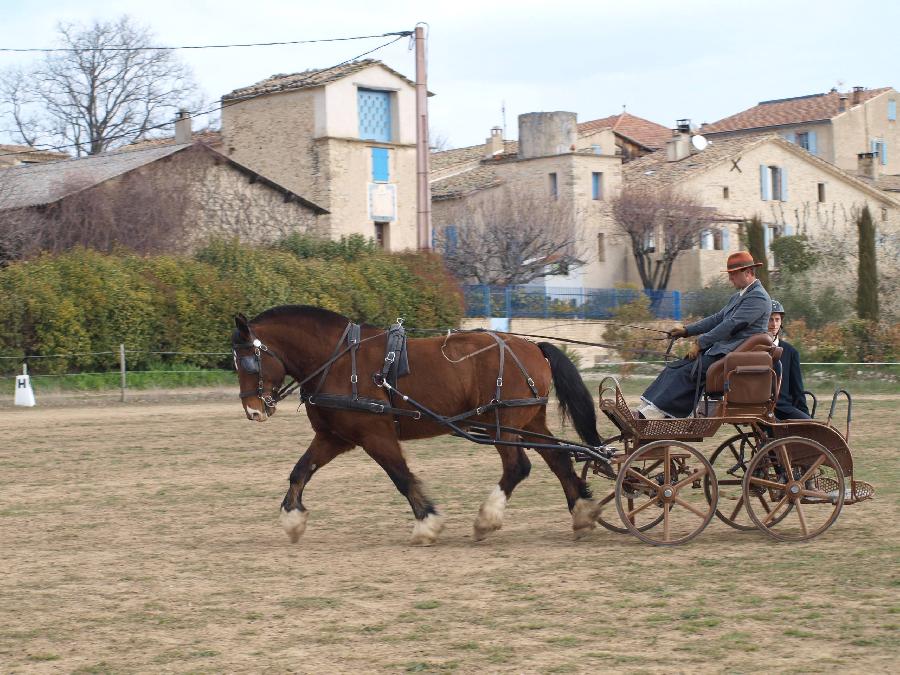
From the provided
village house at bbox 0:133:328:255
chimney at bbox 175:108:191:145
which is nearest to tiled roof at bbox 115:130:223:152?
chimney at bbox 175:108:191:145

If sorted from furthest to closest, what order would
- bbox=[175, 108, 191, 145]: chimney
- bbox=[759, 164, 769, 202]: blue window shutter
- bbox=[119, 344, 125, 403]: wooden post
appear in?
bbox=[759, 164, 769, 202]: blue window shutter → bbox=[175, 108, 191, 145]: chimney → bbox=[119, 344, 125, 403]: wooden post

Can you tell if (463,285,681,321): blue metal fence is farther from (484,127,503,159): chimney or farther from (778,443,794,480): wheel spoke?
(778,443,794,480): wheel spoke

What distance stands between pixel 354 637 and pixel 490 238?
40628 millimetres

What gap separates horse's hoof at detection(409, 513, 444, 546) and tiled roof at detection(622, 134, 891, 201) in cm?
4262

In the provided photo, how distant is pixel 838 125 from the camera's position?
6638 cm

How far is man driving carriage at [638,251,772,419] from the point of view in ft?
30.2

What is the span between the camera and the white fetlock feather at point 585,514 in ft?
31.3

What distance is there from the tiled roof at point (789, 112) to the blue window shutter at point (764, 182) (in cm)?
1441

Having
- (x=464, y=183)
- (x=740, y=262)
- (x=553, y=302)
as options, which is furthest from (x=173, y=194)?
(x=740, y=262)

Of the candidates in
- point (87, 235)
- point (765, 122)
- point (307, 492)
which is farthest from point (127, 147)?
point (307, 492)

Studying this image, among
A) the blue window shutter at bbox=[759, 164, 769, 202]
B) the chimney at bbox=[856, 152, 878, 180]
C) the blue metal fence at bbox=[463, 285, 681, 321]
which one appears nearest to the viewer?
the blue metal fence at bbox=[463, 285, 681, 321]

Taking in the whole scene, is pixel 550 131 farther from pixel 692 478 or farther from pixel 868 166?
pixel 692 478

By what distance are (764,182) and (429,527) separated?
47363 mm

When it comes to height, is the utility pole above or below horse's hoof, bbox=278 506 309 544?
above
